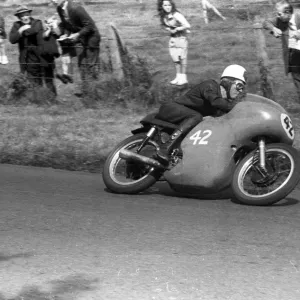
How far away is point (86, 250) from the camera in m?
6.54

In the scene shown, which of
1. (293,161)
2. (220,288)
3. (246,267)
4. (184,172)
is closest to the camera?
(220,288)

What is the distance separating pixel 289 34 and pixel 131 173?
459cm

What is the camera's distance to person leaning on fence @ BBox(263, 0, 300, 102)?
12.4 metres

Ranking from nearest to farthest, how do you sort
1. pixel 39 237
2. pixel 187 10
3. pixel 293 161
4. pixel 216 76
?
pixel 39 237
pixel 293 161
pixel 216 76
pixel 187 10

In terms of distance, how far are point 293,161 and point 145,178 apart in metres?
1.49

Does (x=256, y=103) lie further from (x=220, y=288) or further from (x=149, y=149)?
(x=220, y=288)

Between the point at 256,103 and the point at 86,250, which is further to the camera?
the point at 256,103

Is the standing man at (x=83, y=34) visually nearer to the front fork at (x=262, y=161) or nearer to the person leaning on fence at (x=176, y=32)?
the person leaning on fence at (x=176, y=32)

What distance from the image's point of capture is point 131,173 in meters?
8.88

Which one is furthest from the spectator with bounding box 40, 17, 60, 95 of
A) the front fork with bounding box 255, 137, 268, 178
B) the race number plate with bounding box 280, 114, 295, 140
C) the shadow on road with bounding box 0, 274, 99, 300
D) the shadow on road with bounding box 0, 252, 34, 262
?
the shadow on road with bounding box 0, 274, 99, 300

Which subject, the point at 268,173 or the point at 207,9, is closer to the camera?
the point at 268,173

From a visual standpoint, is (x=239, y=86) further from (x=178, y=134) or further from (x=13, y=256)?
(x=13, y=256)

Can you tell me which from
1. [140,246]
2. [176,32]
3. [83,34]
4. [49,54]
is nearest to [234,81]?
[140,246]

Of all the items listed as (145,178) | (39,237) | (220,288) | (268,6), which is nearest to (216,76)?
(268,6)
